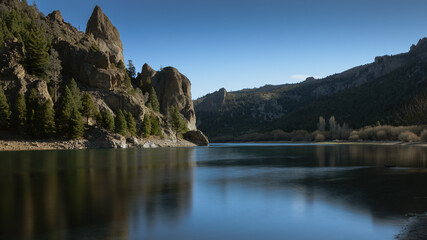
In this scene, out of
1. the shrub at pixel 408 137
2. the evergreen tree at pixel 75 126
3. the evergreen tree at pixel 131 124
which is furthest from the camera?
the shrub at pixel 408 137

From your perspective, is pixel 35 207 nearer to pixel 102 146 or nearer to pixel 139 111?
pixel 102 146

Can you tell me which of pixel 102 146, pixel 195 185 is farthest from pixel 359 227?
pixel 102 146

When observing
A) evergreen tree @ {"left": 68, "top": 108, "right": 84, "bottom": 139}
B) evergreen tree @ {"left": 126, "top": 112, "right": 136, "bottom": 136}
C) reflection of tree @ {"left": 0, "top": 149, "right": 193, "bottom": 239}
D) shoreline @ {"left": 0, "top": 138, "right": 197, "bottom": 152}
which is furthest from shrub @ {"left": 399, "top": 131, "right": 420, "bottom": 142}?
reflection of tree @ {"left": 0, "top": 149, "right": 193, "bottom": 239}

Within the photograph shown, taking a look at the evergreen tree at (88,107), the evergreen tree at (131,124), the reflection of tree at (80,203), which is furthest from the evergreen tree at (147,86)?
the reflection of tree at (80,203)

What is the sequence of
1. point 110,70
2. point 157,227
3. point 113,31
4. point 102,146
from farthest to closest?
point 113,31 → point 110,70 → point 102,146 → point 157,227

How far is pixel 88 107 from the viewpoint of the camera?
3617 inches

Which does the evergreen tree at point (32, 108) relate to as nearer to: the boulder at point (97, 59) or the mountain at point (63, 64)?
the mountain at point (63, 64)

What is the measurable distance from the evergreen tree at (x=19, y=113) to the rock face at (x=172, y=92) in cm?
7942

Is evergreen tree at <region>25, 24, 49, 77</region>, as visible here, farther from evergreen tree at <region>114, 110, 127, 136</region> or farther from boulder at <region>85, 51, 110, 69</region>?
evergreen tree at <region>114, 110, 127, 136</region>

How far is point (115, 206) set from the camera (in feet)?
49.0

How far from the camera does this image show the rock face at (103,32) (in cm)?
13938

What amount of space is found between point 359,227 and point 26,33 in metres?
Result: 116

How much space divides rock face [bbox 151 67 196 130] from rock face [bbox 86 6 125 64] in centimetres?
2312

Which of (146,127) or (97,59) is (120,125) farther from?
(97,59)
